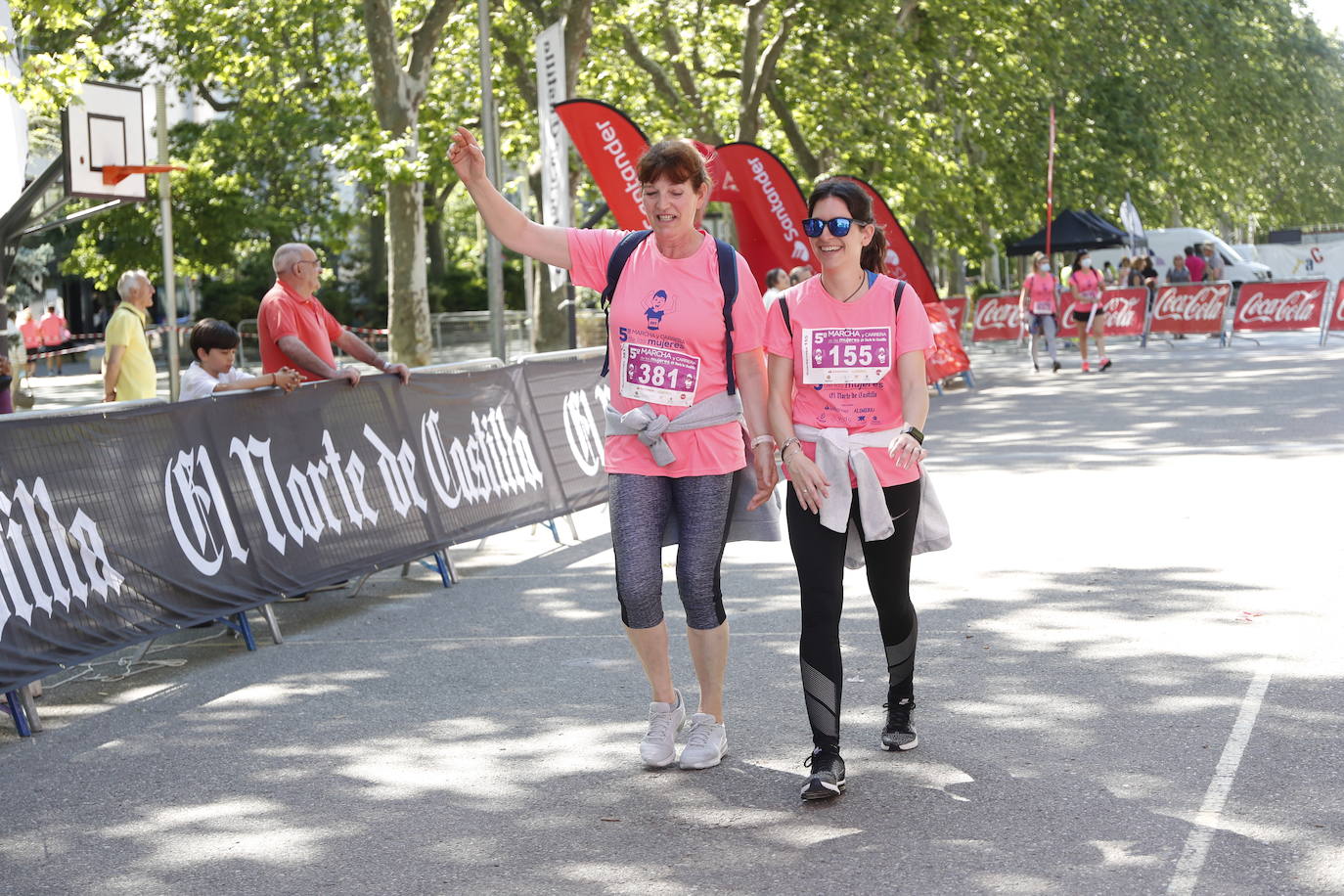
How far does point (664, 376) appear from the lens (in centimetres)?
A: 547

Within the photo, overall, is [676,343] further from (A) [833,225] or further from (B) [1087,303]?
(B) [1087,303]

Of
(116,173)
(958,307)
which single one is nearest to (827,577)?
(116,173)

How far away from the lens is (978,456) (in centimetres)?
1498

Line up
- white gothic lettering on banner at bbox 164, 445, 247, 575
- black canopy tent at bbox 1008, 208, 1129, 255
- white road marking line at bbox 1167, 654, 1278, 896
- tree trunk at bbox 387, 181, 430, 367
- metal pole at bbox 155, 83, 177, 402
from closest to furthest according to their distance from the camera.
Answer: white road marking line at bbox 1167, 654, 1278, 896
white gothic lettering on banner at bbox 164, 445, 247, 575
metal pole at bbox 155, 83, 177, 402
tree trunk at bbox 387, 181, 430, 367
black canopy tent at bbox 1008, 208, 1129, 255

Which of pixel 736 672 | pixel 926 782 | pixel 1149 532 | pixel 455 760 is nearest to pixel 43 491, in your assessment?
pixel 455 760

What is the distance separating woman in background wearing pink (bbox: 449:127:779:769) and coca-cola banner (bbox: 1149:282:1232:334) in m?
25.0

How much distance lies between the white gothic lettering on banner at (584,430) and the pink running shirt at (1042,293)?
13.2 m

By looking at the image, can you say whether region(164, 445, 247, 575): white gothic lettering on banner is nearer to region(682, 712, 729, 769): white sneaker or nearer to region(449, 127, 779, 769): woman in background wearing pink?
region(449, 127, 779, 769): woman in background wearing pink

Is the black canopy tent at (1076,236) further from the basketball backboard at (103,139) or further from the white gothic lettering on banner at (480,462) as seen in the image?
the white gothic lettering on banner at (480,462)

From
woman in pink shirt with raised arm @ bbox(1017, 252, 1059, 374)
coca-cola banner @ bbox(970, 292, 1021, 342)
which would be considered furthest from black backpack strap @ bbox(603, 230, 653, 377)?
coca-cola banner @ bbox(970, 292, 1021, 342)

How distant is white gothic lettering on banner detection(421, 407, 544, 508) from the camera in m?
9.94

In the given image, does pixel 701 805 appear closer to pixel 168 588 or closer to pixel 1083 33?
pixel 168 588

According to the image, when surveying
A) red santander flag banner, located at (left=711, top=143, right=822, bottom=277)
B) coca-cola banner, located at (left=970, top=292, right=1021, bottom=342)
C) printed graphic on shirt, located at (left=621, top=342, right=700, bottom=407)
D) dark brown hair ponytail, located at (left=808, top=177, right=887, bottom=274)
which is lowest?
coca-cola banner, located at (left=970, top=292, right=1021, bottom=342)

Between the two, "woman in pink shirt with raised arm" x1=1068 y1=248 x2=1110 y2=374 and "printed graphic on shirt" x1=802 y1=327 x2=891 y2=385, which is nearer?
"printed graphic on shirt" x1=802 y1=327 x2=891 y2=385
